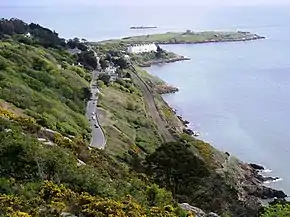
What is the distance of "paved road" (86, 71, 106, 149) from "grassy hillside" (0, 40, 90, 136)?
523 millimetres

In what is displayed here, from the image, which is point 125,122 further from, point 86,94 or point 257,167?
point 257,167

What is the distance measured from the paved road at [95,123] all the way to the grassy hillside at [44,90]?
523 mm

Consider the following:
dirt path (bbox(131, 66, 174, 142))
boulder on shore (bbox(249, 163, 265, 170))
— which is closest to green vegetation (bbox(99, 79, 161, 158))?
dirt path (bbox(131, 66, 174, 142))

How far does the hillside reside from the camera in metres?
9.39

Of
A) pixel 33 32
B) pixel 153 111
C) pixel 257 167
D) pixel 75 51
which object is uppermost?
pixel 33 32

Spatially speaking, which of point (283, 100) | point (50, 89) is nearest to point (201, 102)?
point (283, 100)

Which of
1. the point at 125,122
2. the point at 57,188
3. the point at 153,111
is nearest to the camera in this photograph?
the point at 57,188

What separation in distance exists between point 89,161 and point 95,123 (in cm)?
1460

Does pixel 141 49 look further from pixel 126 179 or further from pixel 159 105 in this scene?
pixel 126 179

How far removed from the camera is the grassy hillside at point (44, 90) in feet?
72.3

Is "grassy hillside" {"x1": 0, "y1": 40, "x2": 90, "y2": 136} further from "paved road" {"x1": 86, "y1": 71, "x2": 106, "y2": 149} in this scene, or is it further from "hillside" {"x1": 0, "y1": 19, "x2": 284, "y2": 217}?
"paved road" {"x1": 86, "y1": 71, "x2": 106, "y2": 149}

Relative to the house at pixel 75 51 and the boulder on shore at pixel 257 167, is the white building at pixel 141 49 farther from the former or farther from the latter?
the boulder on shore at pixel 257 167

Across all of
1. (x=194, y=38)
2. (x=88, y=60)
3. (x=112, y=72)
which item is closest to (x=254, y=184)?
(x=112, y=72)

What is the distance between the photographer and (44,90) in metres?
28.6
